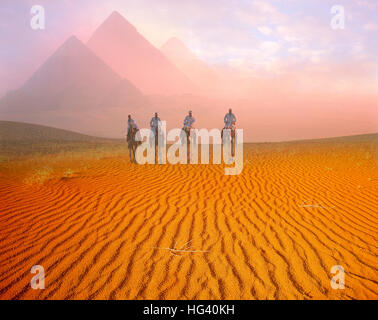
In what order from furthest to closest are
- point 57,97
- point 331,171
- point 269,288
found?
1. point 57,97
2. point 331,171
3. point 269,288

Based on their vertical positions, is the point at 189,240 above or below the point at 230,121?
below

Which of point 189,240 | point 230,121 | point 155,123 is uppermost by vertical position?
point 230,121

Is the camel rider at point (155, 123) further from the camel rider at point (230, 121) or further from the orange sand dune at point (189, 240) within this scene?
the orange sand dune at point (189, 240)

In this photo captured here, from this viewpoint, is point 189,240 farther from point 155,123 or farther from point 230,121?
point 230,121

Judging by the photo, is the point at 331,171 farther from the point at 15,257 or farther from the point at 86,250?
the point at 15,257

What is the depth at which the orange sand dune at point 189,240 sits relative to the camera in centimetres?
297

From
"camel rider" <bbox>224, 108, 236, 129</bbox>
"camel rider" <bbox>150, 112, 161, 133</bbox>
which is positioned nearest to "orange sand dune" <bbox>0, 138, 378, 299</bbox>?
"camel rider" <bbox>150, 112, 161, 133</bbox>

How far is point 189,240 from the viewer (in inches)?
162

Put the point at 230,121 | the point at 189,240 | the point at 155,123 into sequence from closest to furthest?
the point at 189,240, the point at 155,123, the point at 230,121

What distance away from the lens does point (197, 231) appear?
4.43 m

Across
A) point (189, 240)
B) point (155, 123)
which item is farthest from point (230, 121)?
point (189, 240)

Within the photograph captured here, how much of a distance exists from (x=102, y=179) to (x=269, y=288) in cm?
719

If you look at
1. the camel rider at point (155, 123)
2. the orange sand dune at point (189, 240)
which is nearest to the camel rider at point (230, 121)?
the camel rider at point (155, 123)
